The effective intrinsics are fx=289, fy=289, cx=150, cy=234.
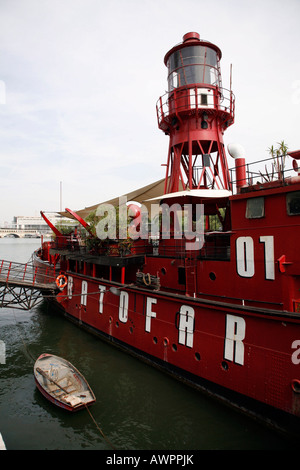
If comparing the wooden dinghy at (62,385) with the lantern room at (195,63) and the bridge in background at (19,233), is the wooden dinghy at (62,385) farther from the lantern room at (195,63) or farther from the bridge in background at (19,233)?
the bridge in background at (19,233)

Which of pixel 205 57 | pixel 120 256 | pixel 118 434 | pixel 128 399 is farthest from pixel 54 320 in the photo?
pixel 205 57

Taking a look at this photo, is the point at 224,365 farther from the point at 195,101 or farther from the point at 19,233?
the point at 19,233

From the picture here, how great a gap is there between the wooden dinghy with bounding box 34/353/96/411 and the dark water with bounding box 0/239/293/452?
0.40m

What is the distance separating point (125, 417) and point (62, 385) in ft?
8.90

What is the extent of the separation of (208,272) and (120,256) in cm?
538

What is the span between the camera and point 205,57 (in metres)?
16.2

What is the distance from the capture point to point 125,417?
32.3 feet

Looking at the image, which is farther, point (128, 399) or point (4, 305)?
point (4, 305)

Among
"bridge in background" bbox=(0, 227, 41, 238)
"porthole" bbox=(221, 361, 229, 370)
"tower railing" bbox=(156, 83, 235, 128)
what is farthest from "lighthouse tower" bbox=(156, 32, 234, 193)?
"bridge in background" bbox=(0, 227, 41, 238)

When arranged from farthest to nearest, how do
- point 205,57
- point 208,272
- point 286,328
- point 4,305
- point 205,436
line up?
1. point 4,305
2. point 205,57
3. point 208,272
4. point 205,436
5. point 286,328

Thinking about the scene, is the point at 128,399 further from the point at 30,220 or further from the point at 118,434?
the point at 30,220

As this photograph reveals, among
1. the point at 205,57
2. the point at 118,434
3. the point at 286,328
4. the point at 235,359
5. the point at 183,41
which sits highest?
the point at 183,41

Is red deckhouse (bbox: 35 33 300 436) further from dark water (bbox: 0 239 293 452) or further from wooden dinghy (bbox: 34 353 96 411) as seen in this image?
wooden dinghy (bbox: 34 353 96 411)

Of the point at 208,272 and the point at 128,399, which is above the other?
the point at 208,272
